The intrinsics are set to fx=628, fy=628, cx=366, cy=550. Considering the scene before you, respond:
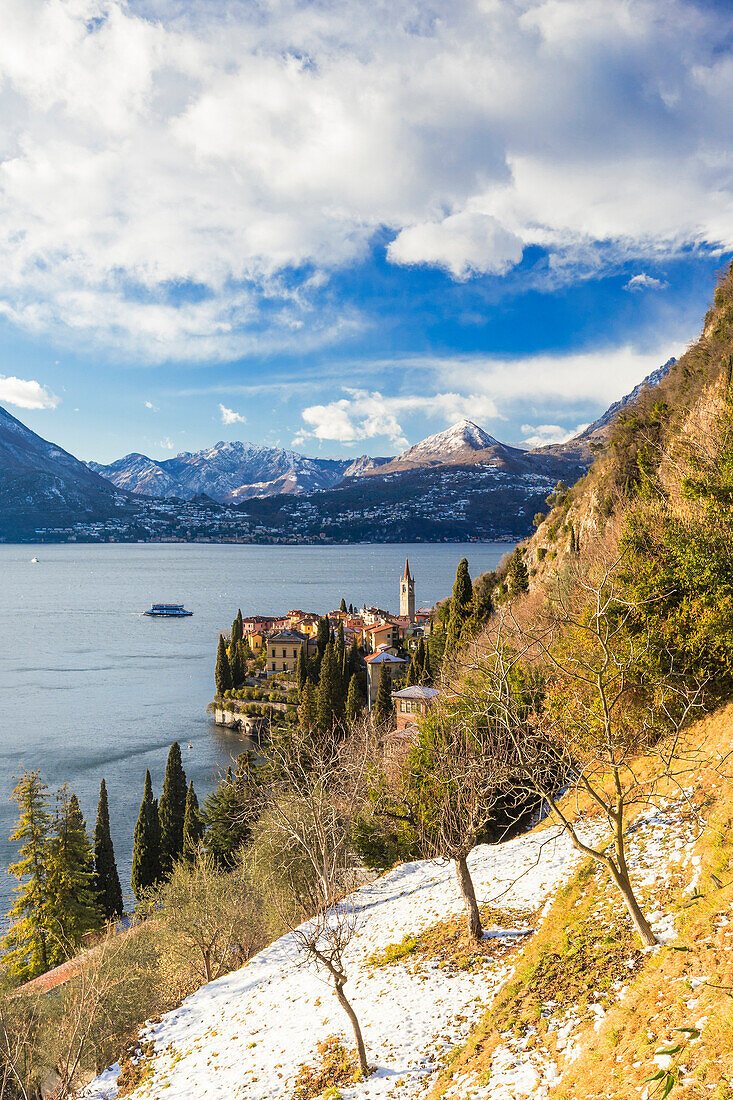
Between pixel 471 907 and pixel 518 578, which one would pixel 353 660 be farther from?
pixel 471 907

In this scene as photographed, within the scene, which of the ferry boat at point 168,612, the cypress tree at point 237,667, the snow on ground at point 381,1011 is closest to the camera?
the snow on ground at point 381,1011

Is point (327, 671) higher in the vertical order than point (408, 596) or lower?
lower

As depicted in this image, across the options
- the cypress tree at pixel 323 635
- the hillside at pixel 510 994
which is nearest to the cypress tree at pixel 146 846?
the hillside at pixel 510 994

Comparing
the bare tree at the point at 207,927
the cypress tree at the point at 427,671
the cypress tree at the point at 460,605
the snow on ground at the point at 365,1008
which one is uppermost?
the cypress tree at the point at 460,605

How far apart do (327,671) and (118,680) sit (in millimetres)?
37462

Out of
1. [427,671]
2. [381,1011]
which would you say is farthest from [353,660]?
[381,1011]

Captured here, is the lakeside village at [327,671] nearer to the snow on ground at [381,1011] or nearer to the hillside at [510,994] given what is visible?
the snow on ground at [381,1011]

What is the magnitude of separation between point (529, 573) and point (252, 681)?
37437mm

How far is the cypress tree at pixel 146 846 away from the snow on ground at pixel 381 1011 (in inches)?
659

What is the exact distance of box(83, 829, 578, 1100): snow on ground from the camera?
1074 centimetres

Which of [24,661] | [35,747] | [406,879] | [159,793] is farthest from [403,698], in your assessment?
[24,661]

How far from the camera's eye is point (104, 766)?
48.0 metres

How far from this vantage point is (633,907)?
7918mm

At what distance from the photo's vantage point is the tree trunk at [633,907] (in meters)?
7.50
